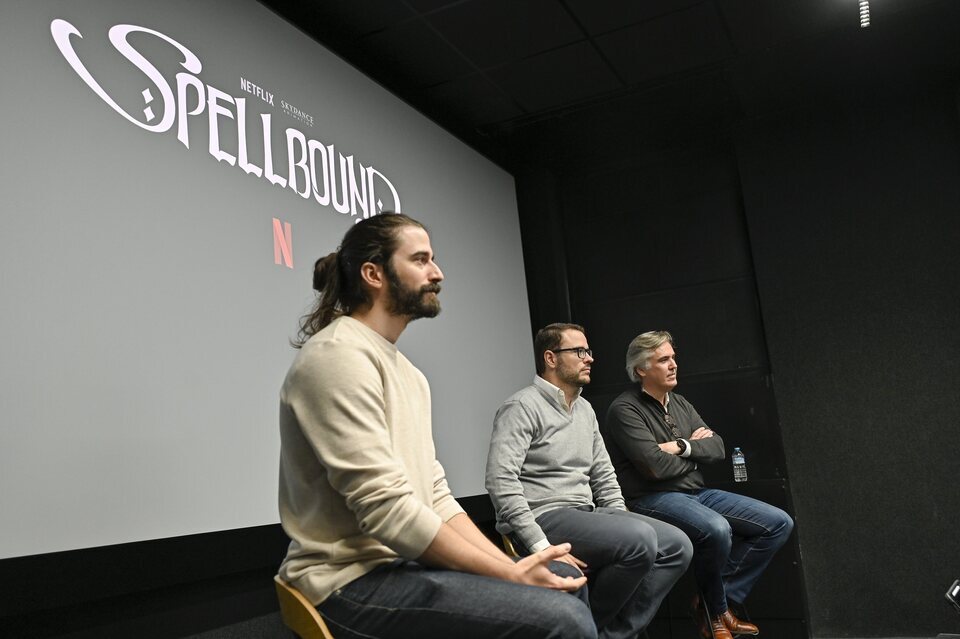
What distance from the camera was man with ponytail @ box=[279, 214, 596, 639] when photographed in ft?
4.53

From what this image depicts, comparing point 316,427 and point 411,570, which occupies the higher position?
point 316,427

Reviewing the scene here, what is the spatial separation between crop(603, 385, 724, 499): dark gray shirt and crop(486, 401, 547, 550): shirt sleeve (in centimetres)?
61

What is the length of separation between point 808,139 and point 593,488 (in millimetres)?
2649

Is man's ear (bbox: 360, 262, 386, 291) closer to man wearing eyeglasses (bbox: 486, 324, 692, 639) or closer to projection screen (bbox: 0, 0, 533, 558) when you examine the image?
projection screen (bbox: 0, 0, 533, 558)

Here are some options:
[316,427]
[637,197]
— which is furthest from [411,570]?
[637,197]

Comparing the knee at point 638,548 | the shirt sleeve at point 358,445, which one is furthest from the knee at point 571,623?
the knee at point 638,548

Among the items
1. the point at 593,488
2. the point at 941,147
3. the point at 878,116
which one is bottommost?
the point at 593,488

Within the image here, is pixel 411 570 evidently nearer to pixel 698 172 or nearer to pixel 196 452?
pixel 196 452

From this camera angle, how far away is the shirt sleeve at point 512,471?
260 centimetres

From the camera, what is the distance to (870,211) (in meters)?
4.29

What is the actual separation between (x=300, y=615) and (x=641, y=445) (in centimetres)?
206

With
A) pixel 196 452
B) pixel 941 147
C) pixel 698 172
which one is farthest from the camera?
pixel 698 172

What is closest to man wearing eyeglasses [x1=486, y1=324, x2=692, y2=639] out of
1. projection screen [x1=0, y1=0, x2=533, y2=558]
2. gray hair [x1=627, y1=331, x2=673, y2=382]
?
gray hair [x1=627, y1=331, x2=673, y2=382]

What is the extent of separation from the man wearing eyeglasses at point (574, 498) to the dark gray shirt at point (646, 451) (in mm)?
177
